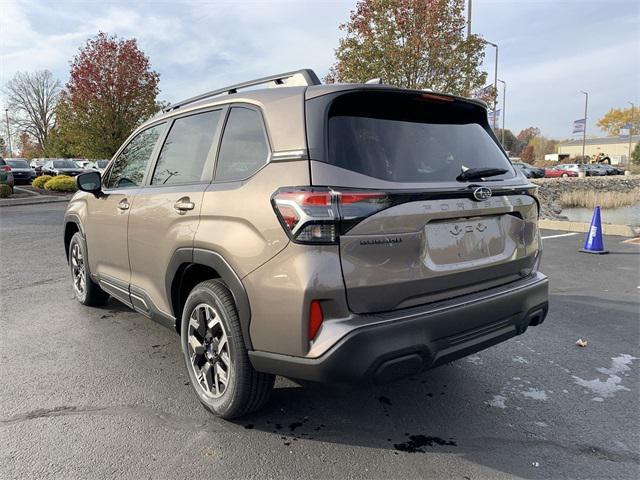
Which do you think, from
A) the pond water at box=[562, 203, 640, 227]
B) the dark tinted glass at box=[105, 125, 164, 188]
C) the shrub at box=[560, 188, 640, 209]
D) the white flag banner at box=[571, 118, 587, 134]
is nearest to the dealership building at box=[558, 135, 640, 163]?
the white flag banner at box=[571, 118, 587, 134]

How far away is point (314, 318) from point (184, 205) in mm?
1284

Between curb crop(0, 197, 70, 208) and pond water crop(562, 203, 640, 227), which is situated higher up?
curb crop(0, 197, 70, 208)

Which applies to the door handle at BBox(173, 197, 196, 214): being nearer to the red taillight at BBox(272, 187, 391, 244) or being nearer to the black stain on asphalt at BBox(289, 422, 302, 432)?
the red taillight at BBox(272, 187, 391, 244)

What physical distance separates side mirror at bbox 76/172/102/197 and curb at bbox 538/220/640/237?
10470 mm

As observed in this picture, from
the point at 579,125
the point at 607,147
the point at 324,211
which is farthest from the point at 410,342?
the point at 607,147

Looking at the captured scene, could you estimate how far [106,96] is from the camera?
906 inches

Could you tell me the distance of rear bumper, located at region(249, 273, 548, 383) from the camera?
2.19 m

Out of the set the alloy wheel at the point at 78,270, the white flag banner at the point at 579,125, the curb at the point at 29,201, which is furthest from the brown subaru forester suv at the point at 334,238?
the white flag banner at the point at 579,125

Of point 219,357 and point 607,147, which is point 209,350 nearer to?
point 219,357

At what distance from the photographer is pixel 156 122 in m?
3.87

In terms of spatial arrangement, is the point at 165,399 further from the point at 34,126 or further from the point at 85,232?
the point at 34,126

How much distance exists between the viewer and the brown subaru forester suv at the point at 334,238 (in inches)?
87.4

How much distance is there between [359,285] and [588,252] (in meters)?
7.67

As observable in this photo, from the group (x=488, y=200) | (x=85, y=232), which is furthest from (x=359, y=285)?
(x=85, y=232)
